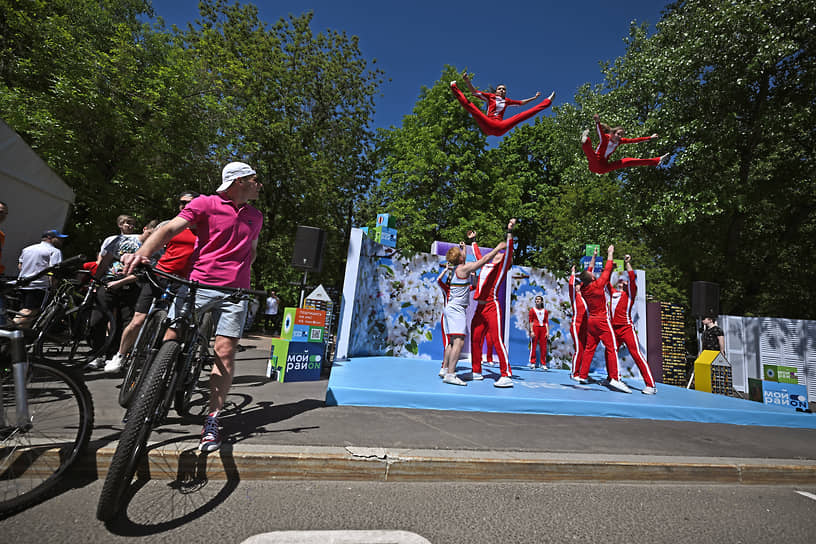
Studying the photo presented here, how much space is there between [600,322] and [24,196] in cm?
1137

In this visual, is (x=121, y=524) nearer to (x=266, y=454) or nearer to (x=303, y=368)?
(x=266, y=454)

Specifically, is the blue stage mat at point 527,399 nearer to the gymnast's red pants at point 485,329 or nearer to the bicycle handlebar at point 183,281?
the gymnast's red pants at point 485,329

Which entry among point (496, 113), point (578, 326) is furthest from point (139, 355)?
point (578, 326)

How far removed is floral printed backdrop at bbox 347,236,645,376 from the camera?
8680 millimetres

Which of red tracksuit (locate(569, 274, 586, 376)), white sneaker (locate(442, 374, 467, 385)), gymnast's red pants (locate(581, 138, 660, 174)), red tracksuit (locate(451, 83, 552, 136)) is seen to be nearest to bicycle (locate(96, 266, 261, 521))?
white sneaker (locate(442, 374, 467, 385))

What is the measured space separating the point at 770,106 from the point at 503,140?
14029mm

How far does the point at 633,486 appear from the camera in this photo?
3.26m

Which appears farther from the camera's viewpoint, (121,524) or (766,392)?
(766,392)

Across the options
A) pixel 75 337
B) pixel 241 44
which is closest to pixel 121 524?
pixel 75 337

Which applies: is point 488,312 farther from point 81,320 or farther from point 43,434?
point 81,320

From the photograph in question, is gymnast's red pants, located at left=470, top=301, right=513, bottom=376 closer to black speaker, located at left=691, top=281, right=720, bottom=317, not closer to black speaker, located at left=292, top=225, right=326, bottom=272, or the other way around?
black speaker, located at left=292, top=225, right=326, bottom=272

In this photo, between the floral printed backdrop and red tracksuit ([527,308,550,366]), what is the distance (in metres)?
0.17

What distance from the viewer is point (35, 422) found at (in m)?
2.24

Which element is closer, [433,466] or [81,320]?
[433,466]
